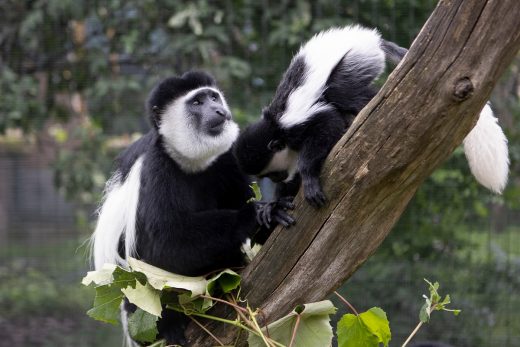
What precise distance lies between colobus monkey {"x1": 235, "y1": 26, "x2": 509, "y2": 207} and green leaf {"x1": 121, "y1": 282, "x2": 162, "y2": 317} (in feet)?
1.32

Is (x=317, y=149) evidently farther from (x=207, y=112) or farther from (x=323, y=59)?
(x=207, y=112)

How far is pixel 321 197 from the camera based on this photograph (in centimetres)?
141

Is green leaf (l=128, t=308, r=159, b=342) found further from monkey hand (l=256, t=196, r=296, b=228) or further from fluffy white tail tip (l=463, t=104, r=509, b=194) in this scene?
fluffy white tail tip (l=463, t=104, r=509, b=194)

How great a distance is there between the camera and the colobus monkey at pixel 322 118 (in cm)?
151

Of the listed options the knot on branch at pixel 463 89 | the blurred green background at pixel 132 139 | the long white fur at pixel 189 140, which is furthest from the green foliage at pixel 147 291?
the blurred green background at pixel 132 139

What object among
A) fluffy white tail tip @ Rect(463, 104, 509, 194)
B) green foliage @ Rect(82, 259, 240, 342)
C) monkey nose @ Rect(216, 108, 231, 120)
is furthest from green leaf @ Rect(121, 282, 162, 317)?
fluffy white tail tip @ Rect(463, 104, 509, 194)

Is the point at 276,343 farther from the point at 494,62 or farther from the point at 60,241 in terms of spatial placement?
the point at 60,241

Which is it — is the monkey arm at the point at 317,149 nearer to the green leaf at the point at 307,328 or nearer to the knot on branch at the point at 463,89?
the green leaf at the point at 307,328

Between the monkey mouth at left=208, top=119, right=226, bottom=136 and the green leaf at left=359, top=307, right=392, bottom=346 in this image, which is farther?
the monkey mouth at left=208, top=119, right=226, bottom=136

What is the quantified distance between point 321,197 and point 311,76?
15.0 inches

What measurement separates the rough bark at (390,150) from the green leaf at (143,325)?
0.49ft

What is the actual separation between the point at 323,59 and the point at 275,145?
9.4 inches

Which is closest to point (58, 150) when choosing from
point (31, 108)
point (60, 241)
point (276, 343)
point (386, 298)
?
point (31, 108)

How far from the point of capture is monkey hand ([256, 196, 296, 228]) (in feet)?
4.89
